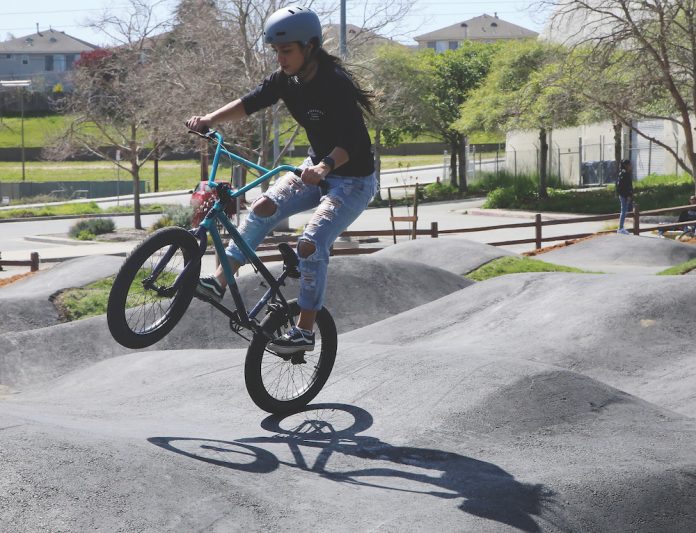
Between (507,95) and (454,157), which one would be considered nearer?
(507,95)

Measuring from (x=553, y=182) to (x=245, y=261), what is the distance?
4360 centimetres

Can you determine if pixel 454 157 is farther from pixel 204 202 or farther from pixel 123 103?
pixel 204 202

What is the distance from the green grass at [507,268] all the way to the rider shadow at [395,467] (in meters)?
10.6

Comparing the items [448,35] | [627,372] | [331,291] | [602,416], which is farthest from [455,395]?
[448,35]

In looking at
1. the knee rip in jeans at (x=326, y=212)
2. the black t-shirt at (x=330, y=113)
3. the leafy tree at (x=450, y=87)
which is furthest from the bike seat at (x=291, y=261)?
the leafy tree at (x=450, y=87)

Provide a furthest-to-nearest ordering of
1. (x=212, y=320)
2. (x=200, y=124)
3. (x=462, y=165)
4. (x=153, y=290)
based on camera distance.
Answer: (x=462, y=165) → (x=212, y=320) → (x=200, y=124) → (x=153, y=290)

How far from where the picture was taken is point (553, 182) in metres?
47.9

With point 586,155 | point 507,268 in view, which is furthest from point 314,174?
point 586,155

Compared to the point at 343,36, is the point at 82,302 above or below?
below

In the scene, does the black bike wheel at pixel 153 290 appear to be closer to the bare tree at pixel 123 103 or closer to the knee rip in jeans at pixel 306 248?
the knee rip in jeans at pixel 306 248

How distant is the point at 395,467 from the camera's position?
5320mm

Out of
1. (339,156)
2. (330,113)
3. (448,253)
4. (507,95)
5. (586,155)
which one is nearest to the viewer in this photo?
(339,156)

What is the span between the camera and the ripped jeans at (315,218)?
19.0 feet

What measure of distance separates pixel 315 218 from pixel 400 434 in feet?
4.62
